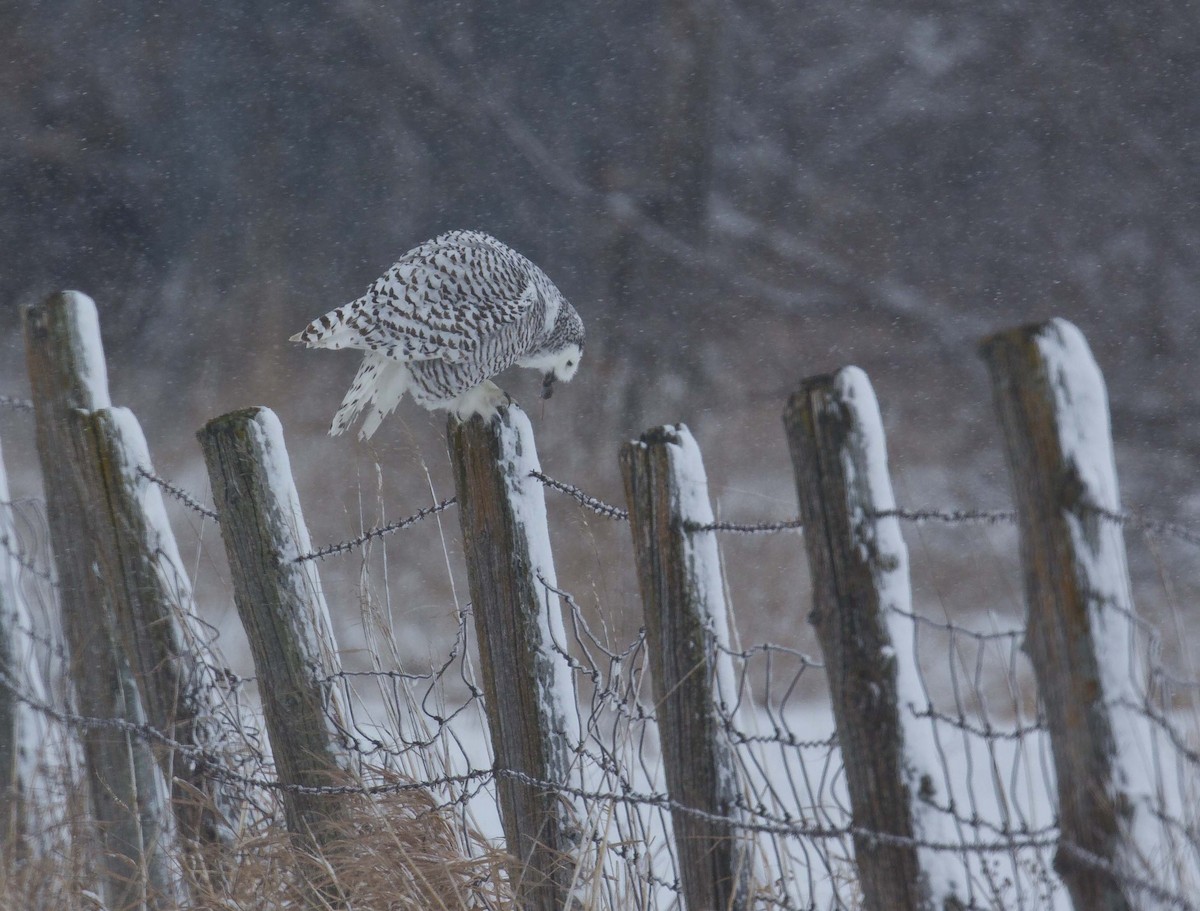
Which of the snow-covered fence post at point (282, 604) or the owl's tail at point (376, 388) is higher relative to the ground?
the owl's tail at point (376, 388)

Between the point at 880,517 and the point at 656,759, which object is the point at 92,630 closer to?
the point at 656,759

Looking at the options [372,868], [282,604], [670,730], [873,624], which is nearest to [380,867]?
[372,868]

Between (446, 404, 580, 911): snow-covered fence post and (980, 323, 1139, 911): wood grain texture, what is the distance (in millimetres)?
573

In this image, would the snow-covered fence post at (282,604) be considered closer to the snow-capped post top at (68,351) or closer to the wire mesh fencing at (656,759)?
the wire mesh fencing at (656,759)

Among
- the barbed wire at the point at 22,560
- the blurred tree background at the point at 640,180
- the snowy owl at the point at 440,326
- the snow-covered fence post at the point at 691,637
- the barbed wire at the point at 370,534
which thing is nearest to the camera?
the snow-covered fence post at the point at 691,637

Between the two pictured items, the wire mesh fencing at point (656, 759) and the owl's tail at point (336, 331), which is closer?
the wire mesh fencing at point (656, 759)

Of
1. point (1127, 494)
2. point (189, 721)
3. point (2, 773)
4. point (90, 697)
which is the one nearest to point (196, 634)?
point (189, 721)

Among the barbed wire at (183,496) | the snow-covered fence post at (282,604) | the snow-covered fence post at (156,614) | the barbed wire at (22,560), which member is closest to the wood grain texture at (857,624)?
the snow-covered fence post at (282,604)

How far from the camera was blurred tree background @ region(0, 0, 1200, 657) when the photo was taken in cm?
606

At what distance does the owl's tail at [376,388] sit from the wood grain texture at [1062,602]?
1402 millimetres

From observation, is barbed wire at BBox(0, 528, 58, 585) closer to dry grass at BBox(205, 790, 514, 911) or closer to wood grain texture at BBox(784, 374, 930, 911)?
dry grass at BBox(205, 790, 514, 911)

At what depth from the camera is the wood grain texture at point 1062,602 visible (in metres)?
0.69

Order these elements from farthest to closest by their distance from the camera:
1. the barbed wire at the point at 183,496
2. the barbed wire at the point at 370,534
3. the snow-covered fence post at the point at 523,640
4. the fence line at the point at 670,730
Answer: the barbed wire at the point at 183,496 < the barbed wire at the point at 370,534 < the snow-covered fence post at the point at 523,640 < the fence line at the point at 670,730

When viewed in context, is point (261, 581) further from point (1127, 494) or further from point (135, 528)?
point (1127, 494)
